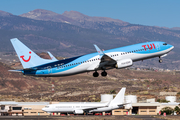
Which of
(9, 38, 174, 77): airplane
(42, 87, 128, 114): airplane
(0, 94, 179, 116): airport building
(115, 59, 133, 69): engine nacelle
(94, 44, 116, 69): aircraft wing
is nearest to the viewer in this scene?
(9, 38, 174, 77): airplane

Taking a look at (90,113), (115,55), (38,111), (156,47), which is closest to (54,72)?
(115,55)

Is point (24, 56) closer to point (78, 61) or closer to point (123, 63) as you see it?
point (78, 61)

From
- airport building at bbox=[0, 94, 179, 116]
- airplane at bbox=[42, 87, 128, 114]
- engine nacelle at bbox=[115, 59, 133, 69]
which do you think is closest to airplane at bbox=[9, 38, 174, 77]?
engine nacelle at bbox=[115, 59, 133, 69]

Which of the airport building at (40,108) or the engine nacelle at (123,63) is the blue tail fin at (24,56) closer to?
the engine nacelle at (123,63)

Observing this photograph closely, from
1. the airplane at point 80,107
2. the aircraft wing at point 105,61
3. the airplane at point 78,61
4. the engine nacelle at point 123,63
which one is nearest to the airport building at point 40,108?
the airplane at point 80,107

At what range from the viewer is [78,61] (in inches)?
2948

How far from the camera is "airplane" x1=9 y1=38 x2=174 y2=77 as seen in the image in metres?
73.6

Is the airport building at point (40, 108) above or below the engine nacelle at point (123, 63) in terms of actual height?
below

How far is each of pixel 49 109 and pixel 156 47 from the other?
47962 millimetres

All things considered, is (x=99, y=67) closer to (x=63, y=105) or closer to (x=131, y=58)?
(x=131, y=58)

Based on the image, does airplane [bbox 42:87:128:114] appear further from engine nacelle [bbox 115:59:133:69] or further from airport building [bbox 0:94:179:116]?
engine nacelle [bbox 115:59:133:69]

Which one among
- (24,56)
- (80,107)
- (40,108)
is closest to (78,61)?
(24,56)

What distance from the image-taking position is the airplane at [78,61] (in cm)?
7356

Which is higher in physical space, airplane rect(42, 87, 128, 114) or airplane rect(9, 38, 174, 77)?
airplane rect(9, 38, 174, 77)
